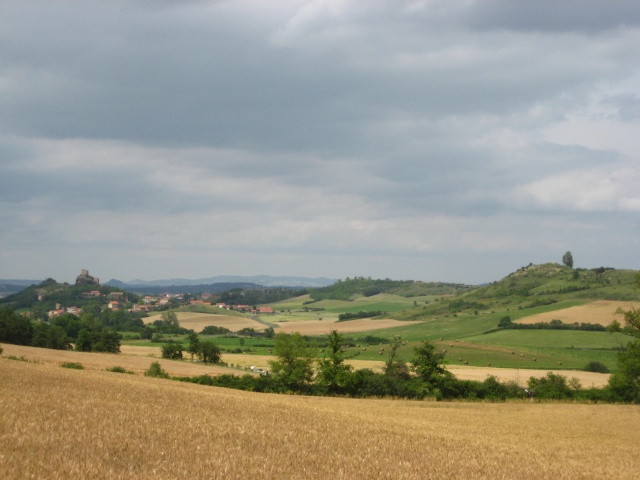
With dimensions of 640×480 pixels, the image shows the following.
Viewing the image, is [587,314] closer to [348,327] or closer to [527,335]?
[527,335]

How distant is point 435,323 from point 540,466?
15887 centimetres

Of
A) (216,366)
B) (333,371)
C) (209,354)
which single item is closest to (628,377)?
(333,371)

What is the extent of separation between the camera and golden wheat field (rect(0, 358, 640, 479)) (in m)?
11.6

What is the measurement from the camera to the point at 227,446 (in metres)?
14.9

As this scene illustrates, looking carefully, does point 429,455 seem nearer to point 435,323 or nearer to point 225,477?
point 225,477

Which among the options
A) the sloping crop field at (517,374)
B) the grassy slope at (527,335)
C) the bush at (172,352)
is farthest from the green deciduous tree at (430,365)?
the bush at (172,352)

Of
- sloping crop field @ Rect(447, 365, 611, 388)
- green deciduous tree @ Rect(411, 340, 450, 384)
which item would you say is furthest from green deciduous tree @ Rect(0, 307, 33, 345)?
green deciduous tree @ Rect(411, 340, 450, 384)

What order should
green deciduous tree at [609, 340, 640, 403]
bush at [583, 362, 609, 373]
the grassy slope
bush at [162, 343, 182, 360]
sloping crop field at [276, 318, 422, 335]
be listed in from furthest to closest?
sloping crop field at [276, 318, 422, 335], the grassy slope, bush at [162, 343, 182, 360], bush at [583, 362, 609, 373], green deciduous tree at [609, 340, 640, 403]

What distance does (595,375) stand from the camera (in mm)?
85938

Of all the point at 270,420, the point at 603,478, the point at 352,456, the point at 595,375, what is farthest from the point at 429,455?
the point at 595,375

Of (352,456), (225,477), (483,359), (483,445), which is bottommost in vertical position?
(483,359)

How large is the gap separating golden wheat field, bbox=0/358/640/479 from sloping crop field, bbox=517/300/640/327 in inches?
4664

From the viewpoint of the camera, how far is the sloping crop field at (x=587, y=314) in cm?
13757

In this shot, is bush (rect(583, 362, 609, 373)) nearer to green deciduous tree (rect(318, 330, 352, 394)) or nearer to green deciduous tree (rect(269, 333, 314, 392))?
→ green deciduous tree (rect(318, 330, 352, 394))
